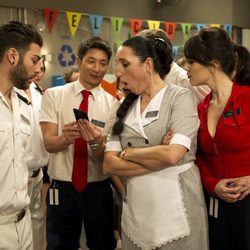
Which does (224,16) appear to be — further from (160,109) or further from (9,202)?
(9,202)

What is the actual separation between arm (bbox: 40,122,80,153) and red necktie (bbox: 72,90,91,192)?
12cm

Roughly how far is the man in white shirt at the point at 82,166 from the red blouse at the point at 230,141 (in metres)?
0.74

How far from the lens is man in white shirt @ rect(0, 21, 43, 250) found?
1831 mm

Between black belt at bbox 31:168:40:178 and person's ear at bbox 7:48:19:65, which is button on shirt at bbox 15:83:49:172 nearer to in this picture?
black belt at bbox 31:168:40:178

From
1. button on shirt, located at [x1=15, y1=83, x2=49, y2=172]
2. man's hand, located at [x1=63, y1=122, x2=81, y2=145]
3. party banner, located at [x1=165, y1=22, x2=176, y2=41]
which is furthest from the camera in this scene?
party banner, located at [x1=165, y1=22, x2=176, y2=41]

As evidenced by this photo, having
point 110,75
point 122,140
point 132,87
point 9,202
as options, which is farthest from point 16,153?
point 110,75

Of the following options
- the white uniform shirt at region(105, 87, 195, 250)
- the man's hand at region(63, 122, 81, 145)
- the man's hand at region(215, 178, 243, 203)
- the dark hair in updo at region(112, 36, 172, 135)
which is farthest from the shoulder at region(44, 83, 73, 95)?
the man's hand at region(215, 178, 243, 203)

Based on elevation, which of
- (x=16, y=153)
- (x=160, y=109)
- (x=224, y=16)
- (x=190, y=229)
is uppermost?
(x=224, y=16)

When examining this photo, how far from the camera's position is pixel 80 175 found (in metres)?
2.38

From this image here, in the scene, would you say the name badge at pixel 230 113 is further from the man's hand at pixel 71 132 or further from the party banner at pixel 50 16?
the party banner at pixel 50 16

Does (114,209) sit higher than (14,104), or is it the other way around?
(14,104)

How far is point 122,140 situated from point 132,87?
28 cm

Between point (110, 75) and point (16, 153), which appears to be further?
point (110, 75)

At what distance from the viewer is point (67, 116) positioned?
8.00 feet
